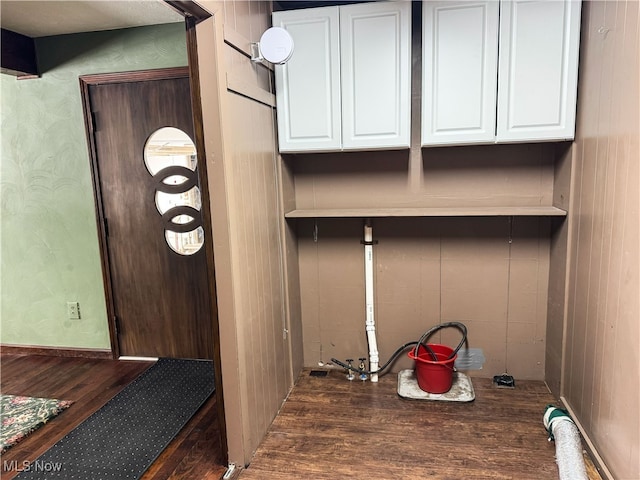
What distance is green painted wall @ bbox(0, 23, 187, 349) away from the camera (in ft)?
9.68

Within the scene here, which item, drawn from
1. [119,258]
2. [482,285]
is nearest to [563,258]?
[482,285]

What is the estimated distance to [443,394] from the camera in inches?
101

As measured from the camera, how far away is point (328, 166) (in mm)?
2764

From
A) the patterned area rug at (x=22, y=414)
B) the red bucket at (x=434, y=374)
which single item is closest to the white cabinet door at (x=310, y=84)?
the red bucket at (x=434, y=374)

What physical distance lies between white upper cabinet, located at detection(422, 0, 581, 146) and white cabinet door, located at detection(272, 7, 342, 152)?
480mm

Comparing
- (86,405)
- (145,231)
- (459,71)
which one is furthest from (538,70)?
(86,405)

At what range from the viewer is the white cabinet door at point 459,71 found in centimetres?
215

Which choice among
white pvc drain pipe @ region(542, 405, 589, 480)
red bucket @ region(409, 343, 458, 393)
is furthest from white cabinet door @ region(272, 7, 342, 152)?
white pvc drain pipe @ region(542, 405, 589, 480)

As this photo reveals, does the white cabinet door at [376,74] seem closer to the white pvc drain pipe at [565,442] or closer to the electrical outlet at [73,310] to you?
the white pvc drain pipe at [565,442]

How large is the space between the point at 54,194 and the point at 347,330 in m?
2.34

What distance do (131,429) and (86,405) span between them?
0.49 m

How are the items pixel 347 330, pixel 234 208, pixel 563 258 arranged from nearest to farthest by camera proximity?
pixel 234 208, pixel 563 258, pixel 347 330

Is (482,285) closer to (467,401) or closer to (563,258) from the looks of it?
(563,258)

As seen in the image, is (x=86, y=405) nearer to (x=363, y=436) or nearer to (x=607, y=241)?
(x=363, y=436)
